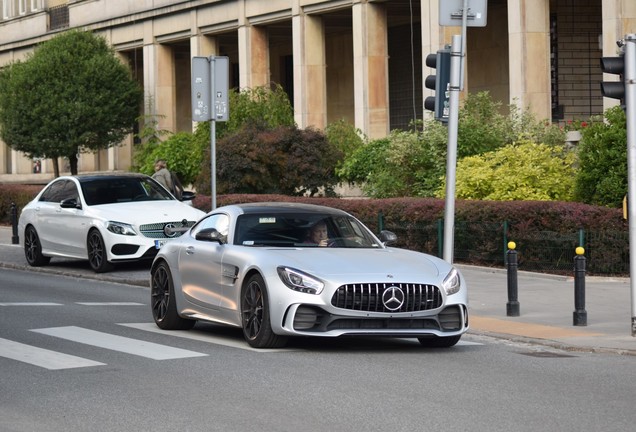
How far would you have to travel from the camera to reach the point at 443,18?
1805cm

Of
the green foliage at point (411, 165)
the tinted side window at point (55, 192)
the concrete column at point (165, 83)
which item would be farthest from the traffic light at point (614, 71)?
the concrete column at point (165, 83)

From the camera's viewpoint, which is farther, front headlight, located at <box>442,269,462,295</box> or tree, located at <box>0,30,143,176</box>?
tree, located at <box>0,30,143,176</box>

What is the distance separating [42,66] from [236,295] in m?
38.0

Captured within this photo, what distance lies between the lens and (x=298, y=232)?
1410 cm

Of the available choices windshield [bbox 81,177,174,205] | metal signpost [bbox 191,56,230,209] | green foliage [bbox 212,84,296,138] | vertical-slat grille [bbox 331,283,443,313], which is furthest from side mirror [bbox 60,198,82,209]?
green foliage [bbox 212,84,296,138]

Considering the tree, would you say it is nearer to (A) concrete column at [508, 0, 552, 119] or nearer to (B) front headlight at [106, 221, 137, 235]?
(A) concrete column at [508, 0, 552, 119]

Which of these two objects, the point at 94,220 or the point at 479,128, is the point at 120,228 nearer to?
the point at 94,220

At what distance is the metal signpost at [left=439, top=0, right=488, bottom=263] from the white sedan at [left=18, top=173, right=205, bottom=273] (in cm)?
621

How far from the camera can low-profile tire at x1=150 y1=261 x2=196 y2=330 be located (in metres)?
14.9

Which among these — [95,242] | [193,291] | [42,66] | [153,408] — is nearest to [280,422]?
[153,408]

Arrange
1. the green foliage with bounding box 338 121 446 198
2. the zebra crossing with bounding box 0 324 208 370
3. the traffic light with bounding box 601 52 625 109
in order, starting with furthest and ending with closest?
the green foliage with bounding box 338 121 446 198
the traffic light with bounding box 601 52 625 109
the zebra crossing with bounding box 0 324 208 370

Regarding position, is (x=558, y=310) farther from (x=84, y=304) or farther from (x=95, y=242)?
(x=95, y=242)

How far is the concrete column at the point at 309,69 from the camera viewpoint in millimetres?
43688

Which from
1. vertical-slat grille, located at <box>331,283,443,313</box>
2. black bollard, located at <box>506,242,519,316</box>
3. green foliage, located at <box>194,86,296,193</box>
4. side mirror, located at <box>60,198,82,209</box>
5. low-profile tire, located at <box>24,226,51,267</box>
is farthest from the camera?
green foliage, located at <box>194,86,296,193</box>
